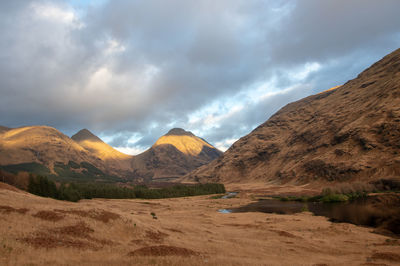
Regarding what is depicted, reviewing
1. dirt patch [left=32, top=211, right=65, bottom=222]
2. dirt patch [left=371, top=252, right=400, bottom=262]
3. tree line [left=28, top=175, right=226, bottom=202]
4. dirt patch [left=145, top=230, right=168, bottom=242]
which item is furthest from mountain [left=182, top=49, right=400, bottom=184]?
dirt patch [left=32, top=211, right=65, bottom=222]

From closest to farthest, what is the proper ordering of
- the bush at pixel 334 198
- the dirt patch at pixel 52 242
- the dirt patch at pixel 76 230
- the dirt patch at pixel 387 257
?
the dirt patch at pixel 52 242 < the dirt patch at pixel 387 257 < the dirt patch at pixel 76 230 < the bush at pixel 334 198

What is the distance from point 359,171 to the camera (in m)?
98.3

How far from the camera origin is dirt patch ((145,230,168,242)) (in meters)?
22.4

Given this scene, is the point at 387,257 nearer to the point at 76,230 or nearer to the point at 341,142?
the point at 76,230

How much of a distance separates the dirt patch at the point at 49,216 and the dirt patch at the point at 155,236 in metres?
8.02

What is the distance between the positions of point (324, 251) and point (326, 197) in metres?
53.8

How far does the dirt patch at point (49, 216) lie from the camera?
2091cm

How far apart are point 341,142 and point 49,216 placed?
135 metres

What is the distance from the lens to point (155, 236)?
23266mm

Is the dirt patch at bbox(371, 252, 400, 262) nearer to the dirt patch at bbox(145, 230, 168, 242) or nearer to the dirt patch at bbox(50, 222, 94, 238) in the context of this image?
the dirt patch at bbox(145, 230, 168, 242)

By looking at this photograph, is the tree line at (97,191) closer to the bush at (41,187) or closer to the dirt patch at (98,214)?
the bush at (41,187)

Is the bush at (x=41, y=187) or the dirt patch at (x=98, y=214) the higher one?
the bush at (x=41, y=187)

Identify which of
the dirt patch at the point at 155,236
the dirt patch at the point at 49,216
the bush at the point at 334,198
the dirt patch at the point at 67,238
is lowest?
the bush at the point at 334,198

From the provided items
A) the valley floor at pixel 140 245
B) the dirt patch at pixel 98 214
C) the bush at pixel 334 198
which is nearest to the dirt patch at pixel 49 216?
the valley floor at pixel 140 245
